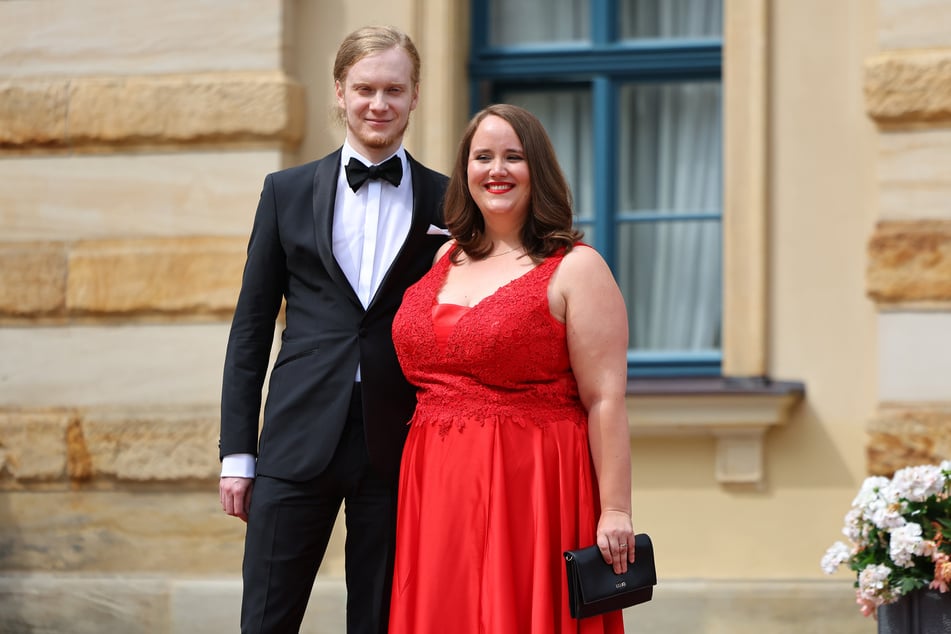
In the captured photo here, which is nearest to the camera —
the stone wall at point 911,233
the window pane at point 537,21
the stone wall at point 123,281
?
the stone wall at point 911,233

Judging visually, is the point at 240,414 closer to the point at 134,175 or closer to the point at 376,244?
the point at 376,244

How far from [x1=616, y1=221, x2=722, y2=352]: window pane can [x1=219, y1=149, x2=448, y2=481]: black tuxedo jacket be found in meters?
2.34

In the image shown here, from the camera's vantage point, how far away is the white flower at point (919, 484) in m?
4.01

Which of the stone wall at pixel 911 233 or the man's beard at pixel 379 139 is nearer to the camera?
the man's beard at pixel 379 139

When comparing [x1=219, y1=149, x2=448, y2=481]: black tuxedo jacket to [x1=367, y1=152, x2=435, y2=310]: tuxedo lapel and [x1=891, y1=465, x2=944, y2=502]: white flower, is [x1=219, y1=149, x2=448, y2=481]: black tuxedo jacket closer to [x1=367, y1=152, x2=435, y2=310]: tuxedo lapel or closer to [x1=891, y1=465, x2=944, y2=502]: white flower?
[x1=367, y1=152, x2=435, y2=310]: tuxedo lapel

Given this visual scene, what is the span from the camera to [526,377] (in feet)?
10.5

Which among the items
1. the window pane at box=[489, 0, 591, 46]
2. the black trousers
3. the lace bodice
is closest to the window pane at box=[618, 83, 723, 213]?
the window pane at box=[489, 0, 591, 46]

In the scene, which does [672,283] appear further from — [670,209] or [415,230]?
[415,230]

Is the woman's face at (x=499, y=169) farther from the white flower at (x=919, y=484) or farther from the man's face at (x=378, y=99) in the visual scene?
the white flower at (x=919, y=484)

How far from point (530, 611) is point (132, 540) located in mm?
2696

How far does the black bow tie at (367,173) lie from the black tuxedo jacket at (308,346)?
0.06 meters

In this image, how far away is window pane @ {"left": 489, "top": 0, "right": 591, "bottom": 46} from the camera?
5.71 meters

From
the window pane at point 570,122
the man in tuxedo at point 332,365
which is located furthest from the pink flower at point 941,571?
the window pane at point 570,122

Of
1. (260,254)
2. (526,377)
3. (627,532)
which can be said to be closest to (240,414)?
(260,254)
